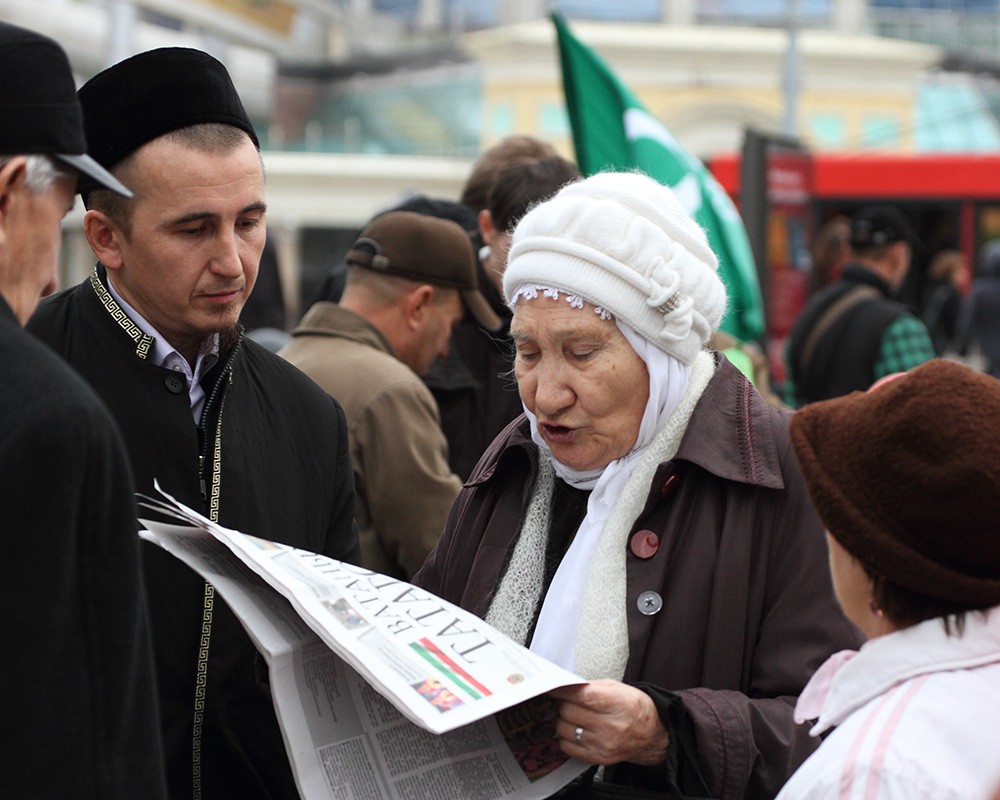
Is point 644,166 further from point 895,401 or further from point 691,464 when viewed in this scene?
point 895,401

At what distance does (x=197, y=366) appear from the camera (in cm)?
261

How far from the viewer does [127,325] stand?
254 cm

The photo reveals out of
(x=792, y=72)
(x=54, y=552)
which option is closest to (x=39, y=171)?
(x=54, y=552)

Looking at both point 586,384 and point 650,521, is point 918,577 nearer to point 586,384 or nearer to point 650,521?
point 650,521

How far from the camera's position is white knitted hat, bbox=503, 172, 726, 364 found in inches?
96.6

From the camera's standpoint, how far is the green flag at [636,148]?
620 centimetres

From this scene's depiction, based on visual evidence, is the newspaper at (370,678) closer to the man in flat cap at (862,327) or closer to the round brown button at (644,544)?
the round brown button at (644,544)

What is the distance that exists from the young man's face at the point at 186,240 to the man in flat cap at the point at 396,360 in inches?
45.7

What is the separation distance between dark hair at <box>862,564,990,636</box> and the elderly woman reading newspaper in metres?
0.45

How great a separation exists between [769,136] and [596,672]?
7633mm

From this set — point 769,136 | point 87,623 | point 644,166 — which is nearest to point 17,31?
point 87,623

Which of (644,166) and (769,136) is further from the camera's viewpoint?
(769,136)

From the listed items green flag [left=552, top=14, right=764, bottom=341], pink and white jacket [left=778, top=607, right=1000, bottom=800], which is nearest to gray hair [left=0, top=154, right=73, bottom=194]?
pink and white jacket [left=778, top=607, right=1000, bottom=800]

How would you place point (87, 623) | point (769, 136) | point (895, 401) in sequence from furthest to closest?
point (769, 136)
point (895, 401)
point (87, 623)
